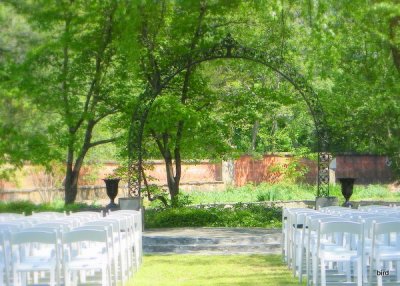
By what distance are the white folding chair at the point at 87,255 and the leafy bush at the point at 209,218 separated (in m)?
8.08

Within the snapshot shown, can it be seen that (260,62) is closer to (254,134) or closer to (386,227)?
(386,227)

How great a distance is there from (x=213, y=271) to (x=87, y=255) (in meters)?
3.04

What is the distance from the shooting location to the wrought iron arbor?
18531 millimetres

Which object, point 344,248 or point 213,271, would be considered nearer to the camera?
point 344,248

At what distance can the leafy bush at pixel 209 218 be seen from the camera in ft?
60.0

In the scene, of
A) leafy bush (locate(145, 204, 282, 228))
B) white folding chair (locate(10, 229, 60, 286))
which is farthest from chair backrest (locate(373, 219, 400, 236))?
leafy bush (locate(145, 204, 282, 228))

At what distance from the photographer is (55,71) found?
20484mm

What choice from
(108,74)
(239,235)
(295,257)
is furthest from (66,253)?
(108,74)

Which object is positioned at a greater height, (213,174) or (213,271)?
(213,174)

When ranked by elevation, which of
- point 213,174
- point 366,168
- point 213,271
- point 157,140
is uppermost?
point 157,140

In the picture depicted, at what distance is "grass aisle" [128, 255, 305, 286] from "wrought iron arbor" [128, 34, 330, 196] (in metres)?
4.81

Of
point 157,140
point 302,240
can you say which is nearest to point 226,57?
point 157,140

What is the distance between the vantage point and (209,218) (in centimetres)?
1861

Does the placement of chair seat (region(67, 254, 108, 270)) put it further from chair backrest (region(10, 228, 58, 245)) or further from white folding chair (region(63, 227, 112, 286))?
chair backrest (region(10, 228, 58, 245))
